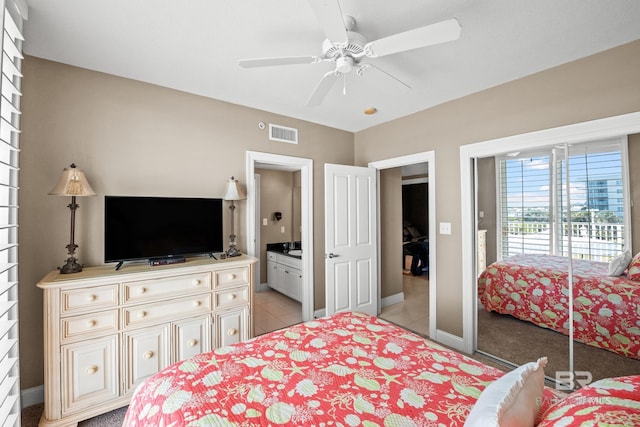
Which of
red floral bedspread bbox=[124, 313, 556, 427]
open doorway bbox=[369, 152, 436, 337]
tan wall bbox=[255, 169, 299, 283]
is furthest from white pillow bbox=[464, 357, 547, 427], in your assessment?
tan wall bbox=[255, 169, 299, 283]

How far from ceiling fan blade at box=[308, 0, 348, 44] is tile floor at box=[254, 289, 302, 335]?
3073 millimetres

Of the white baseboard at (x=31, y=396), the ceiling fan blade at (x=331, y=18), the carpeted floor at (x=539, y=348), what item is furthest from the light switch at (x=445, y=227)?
the white baseboard at (x=31, y=396)

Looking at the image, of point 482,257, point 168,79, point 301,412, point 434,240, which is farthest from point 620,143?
point 168,79

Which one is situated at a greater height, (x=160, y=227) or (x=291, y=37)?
(x=291, y=37)

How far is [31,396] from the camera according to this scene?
2012mm

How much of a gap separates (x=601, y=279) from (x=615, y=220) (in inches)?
18.4

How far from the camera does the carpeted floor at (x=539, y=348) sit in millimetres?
2041

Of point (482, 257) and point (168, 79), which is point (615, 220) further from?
point (168, 79)

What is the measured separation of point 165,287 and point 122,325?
362 mm

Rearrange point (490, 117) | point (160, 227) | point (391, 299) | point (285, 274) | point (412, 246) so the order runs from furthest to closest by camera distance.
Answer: point (412, 246), point (285, 274), point (391, 299), point (490, 117), point (160, 227)

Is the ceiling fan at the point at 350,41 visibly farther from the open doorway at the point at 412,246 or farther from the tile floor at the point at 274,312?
the tile floor at the point at 274,312

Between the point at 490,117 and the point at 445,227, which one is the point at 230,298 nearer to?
the point at 445,227

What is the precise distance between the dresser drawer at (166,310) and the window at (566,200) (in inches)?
115

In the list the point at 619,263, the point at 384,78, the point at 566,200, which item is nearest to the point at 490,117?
the point at 566,200
